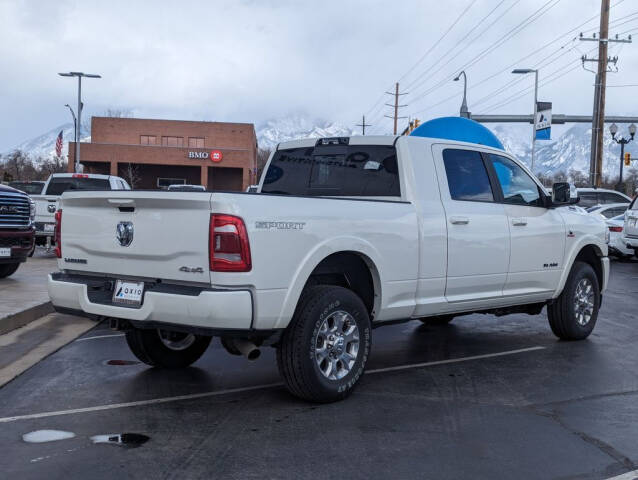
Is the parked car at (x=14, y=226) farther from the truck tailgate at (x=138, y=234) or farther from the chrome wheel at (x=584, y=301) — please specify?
the chrome wheel at (x=584, y=301)

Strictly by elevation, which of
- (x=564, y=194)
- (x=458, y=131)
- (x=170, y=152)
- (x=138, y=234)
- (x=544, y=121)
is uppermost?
(x=170, y=152)

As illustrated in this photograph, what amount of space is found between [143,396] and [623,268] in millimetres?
15279

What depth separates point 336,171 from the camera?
21.7 feet

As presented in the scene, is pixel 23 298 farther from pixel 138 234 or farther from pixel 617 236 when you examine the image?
pixel 617 236

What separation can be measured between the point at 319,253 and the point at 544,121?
3156cm

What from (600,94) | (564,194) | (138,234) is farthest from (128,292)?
(600,94)

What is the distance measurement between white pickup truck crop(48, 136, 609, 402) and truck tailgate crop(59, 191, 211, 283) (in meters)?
0.01

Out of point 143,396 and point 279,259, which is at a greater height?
point 279,259

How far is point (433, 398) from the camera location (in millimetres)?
5531

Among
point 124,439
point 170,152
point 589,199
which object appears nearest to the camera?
point 124,439

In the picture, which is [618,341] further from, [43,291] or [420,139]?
[43,291]

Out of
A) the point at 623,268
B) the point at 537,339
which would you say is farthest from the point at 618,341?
the point at 623,268

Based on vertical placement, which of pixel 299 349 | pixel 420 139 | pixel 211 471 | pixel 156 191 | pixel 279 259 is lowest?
pixel 211 471

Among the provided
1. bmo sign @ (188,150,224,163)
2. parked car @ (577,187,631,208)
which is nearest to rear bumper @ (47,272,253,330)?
parked car @ (577,187,631,208)
